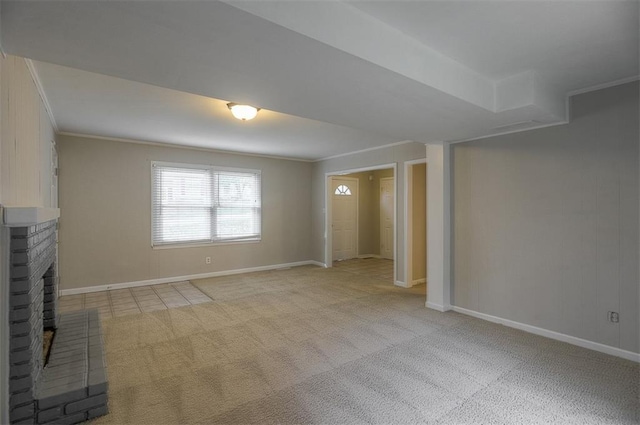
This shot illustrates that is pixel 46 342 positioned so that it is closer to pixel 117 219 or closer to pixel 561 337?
pixel 117 219

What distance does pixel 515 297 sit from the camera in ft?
11.5

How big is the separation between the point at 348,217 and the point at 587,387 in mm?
6296

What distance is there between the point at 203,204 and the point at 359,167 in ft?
10.3

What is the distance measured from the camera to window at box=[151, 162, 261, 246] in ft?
18.5

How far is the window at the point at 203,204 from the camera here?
5.62 metres

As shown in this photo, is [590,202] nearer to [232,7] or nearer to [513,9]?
[513,9]

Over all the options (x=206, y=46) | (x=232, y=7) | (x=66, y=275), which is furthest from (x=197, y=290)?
(x=232, y=7)

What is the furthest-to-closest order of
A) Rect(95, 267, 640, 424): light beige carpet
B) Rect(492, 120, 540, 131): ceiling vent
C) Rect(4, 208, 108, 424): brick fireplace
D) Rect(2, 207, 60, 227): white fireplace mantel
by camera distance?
1. Rect(492, 120, 540, 131): ceiling vent
2. Rect(95, 267, 640, 424): light beige carpet
3. Rect(4, 208, 108, 424): brick fireplace
4. Rect(2, 207, 60, 227): white fireplace mantel

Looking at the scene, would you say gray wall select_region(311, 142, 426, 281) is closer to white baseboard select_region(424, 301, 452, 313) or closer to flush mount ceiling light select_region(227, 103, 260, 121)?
white baseboard select_region(424, 301, 452, 313)

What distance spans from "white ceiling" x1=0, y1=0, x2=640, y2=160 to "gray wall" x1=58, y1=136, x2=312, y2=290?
1867mm

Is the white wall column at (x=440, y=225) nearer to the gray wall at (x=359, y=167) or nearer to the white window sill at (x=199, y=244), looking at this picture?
the gray wall at (x=359, y=167)

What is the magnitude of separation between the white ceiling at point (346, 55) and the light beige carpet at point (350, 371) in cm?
219

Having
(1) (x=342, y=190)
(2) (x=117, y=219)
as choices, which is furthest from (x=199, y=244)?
(1) (x=342, y=190)

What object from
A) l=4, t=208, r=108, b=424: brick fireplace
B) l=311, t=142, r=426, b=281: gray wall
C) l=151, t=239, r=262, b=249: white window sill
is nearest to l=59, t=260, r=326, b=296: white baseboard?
l=151, t=239, r=262, b=249: white window sill
